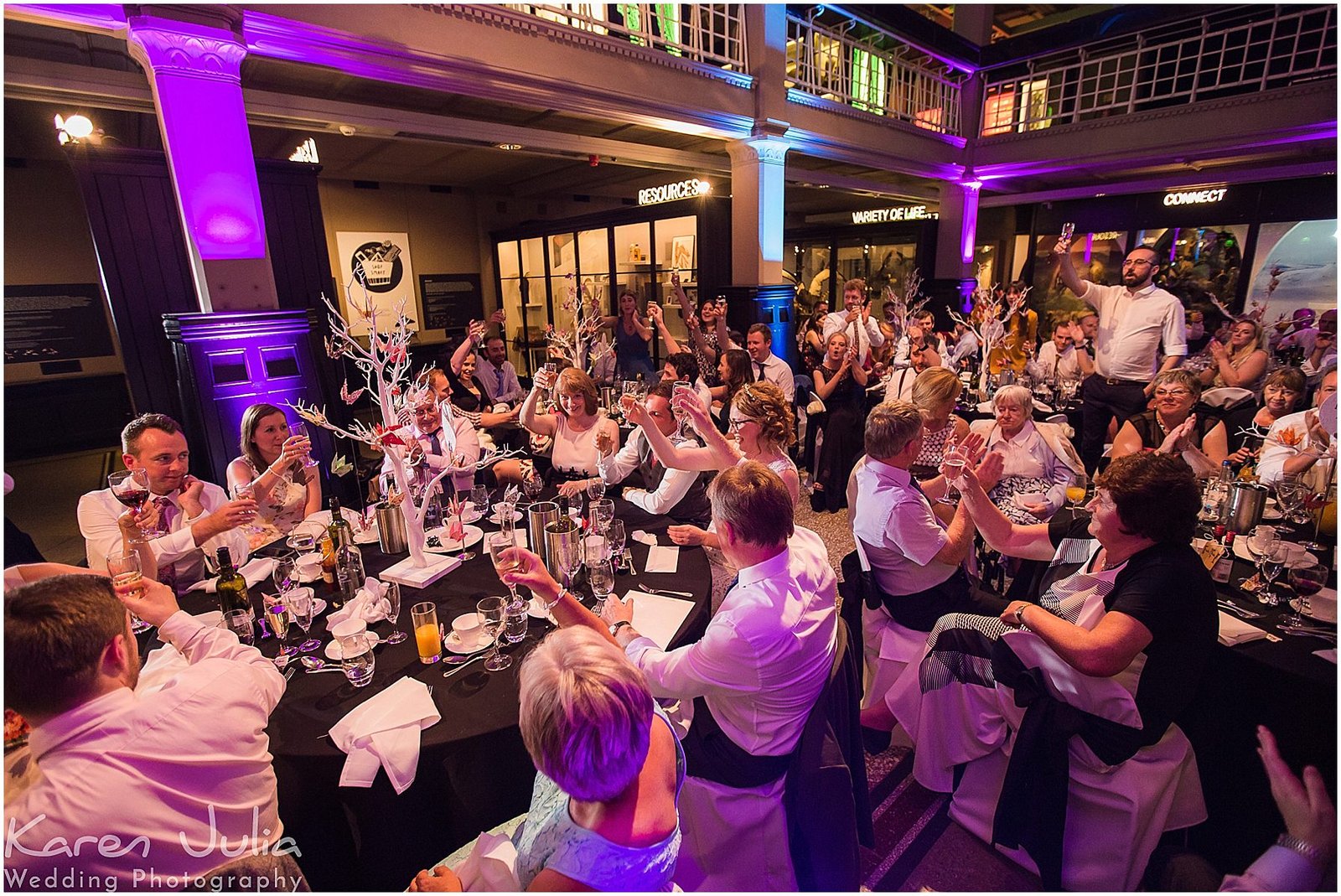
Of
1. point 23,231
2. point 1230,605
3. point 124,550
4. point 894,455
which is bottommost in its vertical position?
point 1230,605

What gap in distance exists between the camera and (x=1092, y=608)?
5.95ft

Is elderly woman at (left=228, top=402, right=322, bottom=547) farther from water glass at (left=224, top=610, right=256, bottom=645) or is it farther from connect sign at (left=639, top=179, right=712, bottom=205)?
connect sign at (left=639, top=179, right=712, bottom=205)

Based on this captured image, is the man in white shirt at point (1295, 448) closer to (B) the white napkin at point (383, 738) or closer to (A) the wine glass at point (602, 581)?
(A) the wine glass at point (602, 581)

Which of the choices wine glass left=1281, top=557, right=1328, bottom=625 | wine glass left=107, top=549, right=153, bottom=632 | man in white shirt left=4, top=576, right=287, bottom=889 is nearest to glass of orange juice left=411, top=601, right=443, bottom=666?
man in white shirt left=4, top=576, right=287, bottom=889

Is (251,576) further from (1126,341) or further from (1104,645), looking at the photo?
(1126,341)

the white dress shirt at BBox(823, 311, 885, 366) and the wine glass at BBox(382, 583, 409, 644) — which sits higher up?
the white dress shirt at BBox(823, 311, 885, 366)

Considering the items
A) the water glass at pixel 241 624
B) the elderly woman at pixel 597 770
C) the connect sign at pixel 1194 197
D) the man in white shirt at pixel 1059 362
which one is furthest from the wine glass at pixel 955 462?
the connect sign at pixel 1194 197

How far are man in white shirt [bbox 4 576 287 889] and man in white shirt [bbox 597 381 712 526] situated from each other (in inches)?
75.7

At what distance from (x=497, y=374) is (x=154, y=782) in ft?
19.4

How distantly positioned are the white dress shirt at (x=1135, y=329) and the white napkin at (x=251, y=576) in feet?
20.1

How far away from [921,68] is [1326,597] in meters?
9.99

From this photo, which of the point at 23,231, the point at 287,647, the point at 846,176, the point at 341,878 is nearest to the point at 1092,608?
the point at 341,878

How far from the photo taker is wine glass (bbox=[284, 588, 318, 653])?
1884mm

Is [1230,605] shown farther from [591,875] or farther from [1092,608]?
[591,875]
